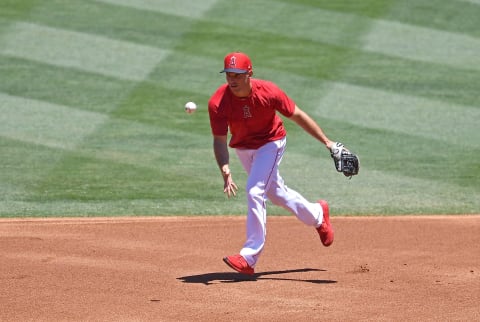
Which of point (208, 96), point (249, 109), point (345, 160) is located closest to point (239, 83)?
point (249, 109)

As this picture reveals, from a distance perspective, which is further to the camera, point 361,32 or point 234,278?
point 361,32

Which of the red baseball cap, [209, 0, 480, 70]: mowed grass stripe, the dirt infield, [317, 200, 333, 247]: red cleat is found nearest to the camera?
the dirt infield

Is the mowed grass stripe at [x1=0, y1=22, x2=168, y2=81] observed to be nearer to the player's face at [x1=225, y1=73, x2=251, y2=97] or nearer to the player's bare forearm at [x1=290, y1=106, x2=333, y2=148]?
the player's bare forearm at [x1=290, y1=106, x2=333, y2=148]

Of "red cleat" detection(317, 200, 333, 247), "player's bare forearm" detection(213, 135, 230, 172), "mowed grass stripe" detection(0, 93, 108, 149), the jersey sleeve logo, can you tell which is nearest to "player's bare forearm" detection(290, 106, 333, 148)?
the jersey sleeve logo

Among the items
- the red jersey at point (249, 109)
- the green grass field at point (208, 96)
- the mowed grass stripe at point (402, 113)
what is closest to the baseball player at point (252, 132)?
the red jersey at point (249, 109)

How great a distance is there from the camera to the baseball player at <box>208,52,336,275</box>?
780 centimetres

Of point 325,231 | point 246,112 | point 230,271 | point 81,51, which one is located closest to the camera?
point 246,112

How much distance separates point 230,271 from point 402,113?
6186 mm

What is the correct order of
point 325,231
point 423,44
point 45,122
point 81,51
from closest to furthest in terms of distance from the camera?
point 325,231
point 45,122
point 81,51
point 423,44

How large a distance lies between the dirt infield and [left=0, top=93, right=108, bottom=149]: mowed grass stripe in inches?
116

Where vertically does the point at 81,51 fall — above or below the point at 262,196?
below

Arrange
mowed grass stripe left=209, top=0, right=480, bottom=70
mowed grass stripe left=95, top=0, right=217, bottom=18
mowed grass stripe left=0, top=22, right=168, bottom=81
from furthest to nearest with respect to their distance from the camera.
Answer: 1. mowed grass stripe left=95, top=0, right=217, bottom=18
2. mowed grass stripe left=209, top=0, right=480, bottom=70
3. mowed grass stripe left=0, top=22, right=168, bottom=81

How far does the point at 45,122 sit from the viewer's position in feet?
43.8

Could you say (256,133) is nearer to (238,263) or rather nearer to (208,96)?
(238,263)
